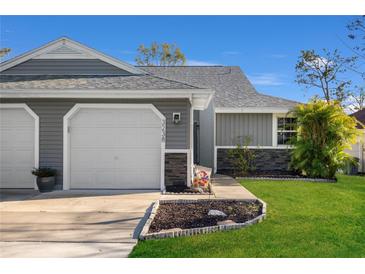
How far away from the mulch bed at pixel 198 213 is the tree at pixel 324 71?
1923 centimetres

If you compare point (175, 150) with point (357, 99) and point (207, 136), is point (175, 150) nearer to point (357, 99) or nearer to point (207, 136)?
point (207, 136)

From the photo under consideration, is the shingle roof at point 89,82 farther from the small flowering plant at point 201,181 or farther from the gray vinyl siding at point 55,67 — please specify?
the small flowering plant at point 201,181

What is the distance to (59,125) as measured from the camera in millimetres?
9484

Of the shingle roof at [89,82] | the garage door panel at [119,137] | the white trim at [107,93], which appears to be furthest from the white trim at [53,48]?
the garage door panel at [119,137]

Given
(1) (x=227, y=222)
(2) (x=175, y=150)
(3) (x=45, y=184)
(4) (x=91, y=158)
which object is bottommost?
(1) (x=227, y=222)

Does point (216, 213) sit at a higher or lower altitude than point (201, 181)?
lower

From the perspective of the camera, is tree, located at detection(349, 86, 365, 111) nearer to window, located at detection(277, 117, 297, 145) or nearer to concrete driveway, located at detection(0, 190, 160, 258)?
window, located at detection(277, 117, 297, 145)

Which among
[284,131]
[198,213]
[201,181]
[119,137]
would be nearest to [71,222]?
[198,213]

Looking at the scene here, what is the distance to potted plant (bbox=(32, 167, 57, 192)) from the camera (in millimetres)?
9156

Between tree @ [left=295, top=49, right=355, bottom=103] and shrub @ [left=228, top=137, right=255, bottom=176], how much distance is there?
12.9 m

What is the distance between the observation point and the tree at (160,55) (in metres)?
33.8

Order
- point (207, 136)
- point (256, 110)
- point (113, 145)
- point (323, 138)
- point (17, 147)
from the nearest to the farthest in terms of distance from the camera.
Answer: point (113, 145) < point (17, 147) < point (323, 138) < point (256, 110) < point (207, 136)

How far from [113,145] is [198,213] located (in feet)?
12.6
